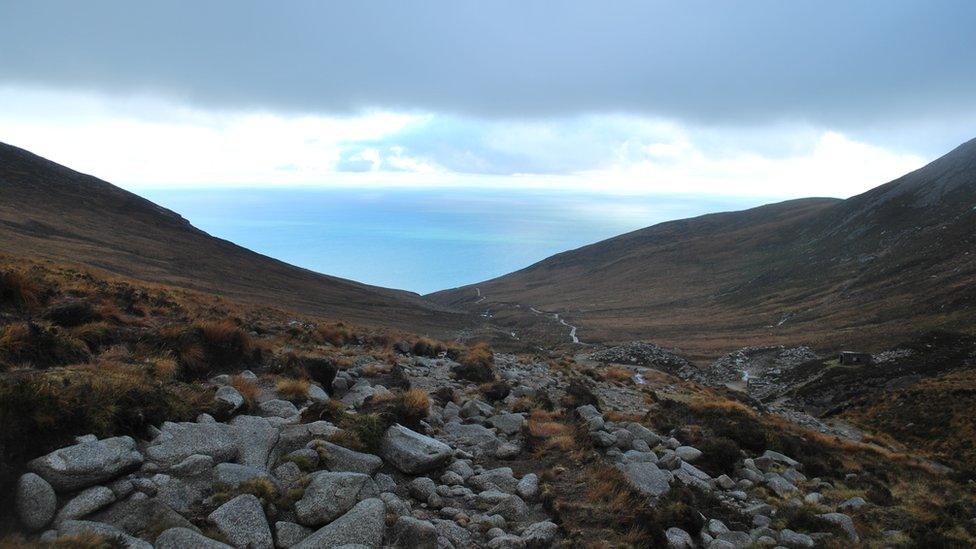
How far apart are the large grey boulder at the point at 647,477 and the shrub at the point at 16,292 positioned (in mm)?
14044

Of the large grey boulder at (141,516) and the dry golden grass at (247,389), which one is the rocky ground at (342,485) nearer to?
the large grey boulder at (141,516)

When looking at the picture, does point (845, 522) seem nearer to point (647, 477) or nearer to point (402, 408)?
point (647, 477)

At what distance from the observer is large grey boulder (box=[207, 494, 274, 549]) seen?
556 cm

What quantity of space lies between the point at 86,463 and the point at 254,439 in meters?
2.16

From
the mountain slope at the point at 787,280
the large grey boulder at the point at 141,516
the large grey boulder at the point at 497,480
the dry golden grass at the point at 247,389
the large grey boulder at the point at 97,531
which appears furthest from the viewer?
the mountain slope at the point at 787,280

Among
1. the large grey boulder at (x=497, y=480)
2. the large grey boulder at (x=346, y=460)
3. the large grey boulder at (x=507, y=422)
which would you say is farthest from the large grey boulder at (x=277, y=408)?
the large grey boulder at (x=507, y=422)

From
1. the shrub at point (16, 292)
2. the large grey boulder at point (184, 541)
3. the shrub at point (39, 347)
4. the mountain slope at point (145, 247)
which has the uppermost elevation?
the mountain slope at point (145, 247)

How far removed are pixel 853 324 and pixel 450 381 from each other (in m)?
63.5

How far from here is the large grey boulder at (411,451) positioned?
830 centimetres

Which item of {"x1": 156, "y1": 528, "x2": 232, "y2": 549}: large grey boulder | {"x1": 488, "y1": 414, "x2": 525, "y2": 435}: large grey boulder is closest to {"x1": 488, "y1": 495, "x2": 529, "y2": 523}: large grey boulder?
{"x1": 488, "y1": 414, "x2": 525, "y2": 435}: large grey boulder

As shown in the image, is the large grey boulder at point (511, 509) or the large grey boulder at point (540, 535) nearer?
the large grey boulder at point (540, 535)

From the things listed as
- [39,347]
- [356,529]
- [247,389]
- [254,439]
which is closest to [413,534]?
[356,529]

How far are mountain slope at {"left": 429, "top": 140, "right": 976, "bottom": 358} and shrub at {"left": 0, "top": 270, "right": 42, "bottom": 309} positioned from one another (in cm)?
6017

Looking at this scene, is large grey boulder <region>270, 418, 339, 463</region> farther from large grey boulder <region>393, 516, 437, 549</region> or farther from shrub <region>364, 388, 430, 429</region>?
large grey boulder <region>393, 516, 437, 549</region>
